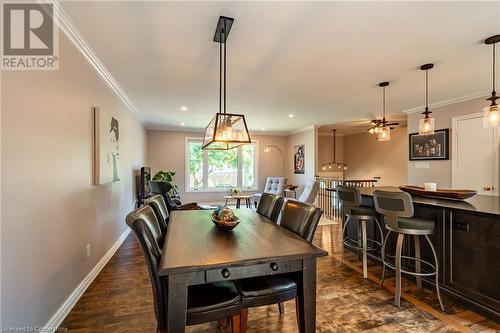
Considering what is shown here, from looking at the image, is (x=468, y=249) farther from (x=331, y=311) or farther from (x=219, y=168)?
(x=219, y=168)

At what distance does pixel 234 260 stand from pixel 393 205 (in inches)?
70.9

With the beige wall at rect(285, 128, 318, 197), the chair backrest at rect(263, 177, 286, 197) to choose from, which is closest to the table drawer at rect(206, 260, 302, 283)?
the chair backrest at rect(263, 177, 286, 197)

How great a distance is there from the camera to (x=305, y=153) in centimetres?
728

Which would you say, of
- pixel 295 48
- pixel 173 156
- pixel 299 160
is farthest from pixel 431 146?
pixel 173 156

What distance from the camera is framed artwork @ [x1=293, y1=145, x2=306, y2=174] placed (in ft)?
24.3

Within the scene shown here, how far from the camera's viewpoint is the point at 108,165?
10.2ft

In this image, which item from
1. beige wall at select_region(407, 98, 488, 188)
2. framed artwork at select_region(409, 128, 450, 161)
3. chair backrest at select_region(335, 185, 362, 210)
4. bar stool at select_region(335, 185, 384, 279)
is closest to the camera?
bar stool at select_region(335, 185, 384, 279)

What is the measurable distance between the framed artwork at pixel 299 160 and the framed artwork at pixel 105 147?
17.0ft

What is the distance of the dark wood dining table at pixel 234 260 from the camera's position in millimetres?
1298

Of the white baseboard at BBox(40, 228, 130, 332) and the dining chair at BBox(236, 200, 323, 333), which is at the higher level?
the dining chair at BBox(236, 200, 323, 333)

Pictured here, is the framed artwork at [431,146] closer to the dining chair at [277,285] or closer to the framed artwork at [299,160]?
the framed artwork at [299,160]

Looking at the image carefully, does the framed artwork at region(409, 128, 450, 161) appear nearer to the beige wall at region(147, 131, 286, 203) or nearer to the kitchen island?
the kitchen island

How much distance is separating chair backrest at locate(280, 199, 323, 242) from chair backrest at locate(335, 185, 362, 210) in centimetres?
117

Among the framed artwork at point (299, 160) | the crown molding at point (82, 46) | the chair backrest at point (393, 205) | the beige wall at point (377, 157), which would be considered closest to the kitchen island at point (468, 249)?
the chair backrest at point (393, 205)
